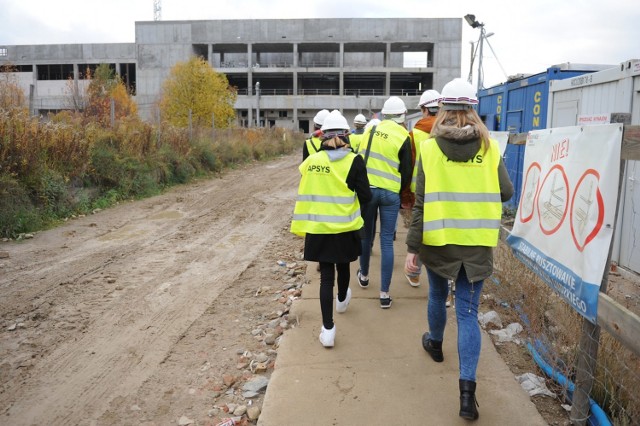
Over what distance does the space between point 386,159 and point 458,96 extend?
1.83 meters

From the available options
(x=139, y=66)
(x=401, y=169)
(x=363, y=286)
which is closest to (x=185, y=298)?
(x=363, y=286)

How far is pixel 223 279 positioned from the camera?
22.3 feet

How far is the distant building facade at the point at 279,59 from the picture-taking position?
6375 cm

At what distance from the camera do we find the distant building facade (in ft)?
209

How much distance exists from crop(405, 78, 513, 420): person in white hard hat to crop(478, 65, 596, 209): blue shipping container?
5754mm

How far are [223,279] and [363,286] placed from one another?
195 centimetres

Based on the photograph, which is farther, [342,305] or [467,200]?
[342,305]

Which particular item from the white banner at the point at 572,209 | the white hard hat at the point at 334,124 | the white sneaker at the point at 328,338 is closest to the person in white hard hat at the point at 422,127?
the white hard hat at the point at 334,124

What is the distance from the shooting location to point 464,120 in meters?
3.27

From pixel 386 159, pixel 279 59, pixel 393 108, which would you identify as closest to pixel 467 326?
pixel 386 159

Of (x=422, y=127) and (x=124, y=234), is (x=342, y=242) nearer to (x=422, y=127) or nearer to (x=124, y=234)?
(x=422, y=127)

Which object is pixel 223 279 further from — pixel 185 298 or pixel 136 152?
pixel 136 152

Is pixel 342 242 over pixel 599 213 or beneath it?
beneath

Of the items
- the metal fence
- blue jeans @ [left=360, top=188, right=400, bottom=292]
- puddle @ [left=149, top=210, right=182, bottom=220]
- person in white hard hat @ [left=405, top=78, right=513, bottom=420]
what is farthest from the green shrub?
person in white hard hat @ [left=405, top=78, right=513, bottom=420]
